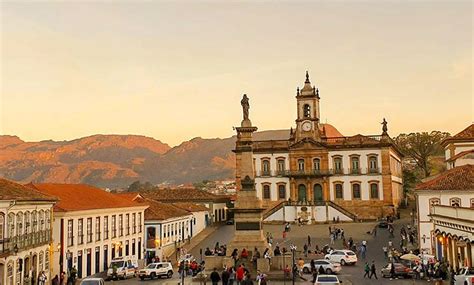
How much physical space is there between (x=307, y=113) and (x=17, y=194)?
4616 centimetres

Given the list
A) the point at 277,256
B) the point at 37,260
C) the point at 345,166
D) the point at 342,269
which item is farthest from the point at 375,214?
the point at 37,260

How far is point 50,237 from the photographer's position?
34.9 meters

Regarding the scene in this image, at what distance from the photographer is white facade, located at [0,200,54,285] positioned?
28125mm

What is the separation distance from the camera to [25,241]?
3070cm

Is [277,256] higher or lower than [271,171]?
lower

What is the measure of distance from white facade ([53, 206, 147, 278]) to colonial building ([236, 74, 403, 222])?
2239 cm

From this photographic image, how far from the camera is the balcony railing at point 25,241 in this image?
28075mm

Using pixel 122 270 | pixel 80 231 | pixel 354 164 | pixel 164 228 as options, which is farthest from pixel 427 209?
pixel 354 164

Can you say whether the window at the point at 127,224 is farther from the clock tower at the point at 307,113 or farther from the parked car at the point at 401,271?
the clock tower at the point at 307,113

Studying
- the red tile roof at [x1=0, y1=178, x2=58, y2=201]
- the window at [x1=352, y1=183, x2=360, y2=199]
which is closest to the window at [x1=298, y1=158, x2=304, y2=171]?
the window at [x1=352, y1=183, x2=360, y2=199]

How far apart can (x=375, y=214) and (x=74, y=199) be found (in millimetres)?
39393

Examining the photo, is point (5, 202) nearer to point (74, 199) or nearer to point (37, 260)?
point (37, 260)

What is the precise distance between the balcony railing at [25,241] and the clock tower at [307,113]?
41923 millimetres

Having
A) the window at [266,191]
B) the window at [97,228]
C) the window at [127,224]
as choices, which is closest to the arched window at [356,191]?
the window at [266,191]
